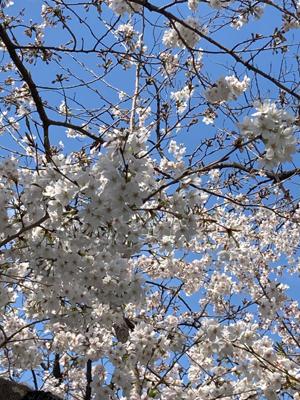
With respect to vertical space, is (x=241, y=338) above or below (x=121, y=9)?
below

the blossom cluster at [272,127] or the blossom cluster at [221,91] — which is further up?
the blossom cluster at [221,91]

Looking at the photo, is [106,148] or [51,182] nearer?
[106,148]

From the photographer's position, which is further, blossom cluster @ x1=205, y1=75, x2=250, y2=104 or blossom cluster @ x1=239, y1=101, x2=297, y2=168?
blossom cluster @ x1=205, y1=75, x2=250, y2=104

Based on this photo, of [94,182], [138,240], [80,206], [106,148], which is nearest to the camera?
[106,148]

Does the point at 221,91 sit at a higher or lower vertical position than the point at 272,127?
higher

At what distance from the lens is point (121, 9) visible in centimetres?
425

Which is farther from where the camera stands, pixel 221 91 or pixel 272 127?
pixel 221 91

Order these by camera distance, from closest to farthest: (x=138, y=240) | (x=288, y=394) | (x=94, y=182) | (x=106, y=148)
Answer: (x=106, y=148) → (x=94, y=182) → (x=138, y=240) → (x=288, y=394)

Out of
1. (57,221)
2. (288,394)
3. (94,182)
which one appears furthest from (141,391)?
(94,182)

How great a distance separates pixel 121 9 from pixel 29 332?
3259 mm

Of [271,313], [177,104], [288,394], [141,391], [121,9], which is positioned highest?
[177,104]

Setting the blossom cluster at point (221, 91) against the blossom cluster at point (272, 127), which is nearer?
the blossom cluster at point (272, 127)

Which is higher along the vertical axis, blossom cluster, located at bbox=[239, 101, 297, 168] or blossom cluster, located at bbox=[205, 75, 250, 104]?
blossom cluster, located at bbox=[205, 75, 250, 104]

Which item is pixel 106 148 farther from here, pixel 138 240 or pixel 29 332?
pixel 29 332
